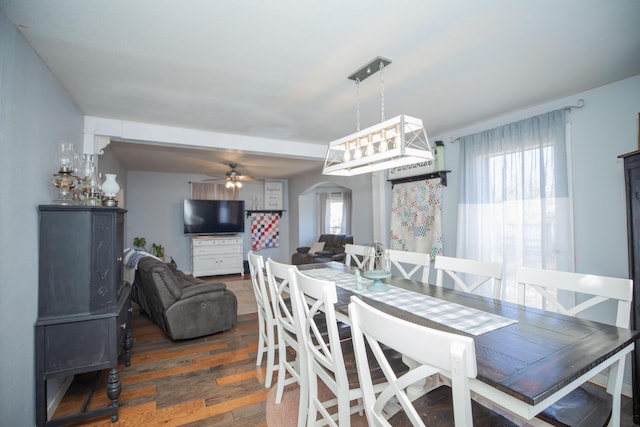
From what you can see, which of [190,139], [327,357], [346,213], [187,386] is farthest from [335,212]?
[327,357]

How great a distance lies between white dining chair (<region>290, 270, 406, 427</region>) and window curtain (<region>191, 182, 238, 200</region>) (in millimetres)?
6395

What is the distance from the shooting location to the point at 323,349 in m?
1.47

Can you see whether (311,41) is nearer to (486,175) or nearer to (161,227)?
(486,175)

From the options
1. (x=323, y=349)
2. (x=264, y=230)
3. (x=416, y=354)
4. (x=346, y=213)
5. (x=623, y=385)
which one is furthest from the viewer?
(x=264, y=230)

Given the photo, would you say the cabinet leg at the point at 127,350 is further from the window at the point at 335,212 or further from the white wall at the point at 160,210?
the window at the point at 335,212

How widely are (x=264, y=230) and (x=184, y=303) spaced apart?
492 cm

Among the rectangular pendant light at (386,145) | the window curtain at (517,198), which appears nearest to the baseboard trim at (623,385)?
the window curtain at (517,198)

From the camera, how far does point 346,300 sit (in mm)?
1890

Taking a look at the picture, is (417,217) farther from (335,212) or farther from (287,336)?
(335,212)

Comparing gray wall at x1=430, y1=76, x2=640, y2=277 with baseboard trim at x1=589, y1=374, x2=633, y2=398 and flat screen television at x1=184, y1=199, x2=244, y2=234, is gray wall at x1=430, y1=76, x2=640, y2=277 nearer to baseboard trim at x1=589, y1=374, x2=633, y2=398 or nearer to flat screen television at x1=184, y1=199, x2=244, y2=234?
baseboard trim at x1=589, y1=374, x2=633, y2=398

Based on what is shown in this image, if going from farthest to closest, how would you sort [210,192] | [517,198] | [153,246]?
[210,192] < [153,246] < [517,198]

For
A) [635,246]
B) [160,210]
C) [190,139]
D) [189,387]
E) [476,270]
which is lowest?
[189,387]

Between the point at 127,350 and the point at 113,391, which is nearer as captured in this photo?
the point at 113,391

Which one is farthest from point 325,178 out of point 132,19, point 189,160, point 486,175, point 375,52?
point 132,19
